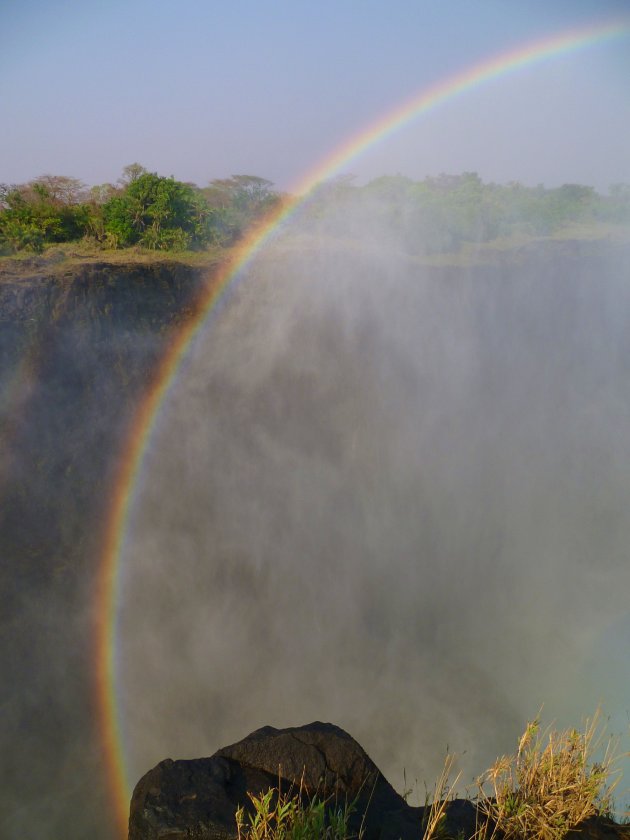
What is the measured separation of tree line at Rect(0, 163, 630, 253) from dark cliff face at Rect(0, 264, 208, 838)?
2591 millimetres

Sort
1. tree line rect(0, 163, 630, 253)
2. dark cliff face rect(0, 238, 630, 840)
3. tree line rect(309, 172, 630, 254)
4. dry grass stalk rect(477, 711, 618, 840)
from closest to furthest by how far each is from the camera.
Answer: dry grass stalk rect(477, 711, 618, 840) < dark cliff face rect(0, 238, 630, 840) < tree line rect(0, 163, 630, 253) < tree line rect(309, 172, 630, 254)

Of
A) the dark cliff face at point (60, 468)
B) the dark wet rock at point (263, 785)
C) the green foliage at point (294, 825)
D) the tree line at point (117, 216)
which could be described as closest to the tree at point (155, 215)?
the tree line at point (117, 216)

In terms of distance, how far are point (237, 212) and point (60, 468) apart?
31.7 feet

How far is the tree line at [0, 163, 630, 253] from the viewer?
13.5 metres

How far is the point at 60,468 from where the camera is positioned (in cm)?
996

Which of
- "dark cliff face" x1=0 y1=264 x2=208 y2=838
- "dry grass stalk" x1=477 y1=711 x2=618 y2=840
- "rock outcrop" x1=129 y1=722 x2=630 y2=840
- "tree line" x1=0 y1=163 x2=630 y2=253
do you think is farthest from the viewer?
"tree line" x1=0 y1=163 x2=630 y2=253

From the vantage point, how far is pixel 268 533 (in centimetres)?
1024

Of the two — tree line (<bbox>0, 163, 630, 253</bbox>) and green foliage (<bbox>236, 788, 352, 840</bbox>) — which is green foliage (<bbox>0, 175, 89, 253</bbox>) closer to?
tree line (<bbox>0, 163, 630, 253</bbox>)

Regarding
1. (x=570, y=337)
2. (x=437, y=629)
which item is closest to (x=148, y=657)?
(x=437, y=629)

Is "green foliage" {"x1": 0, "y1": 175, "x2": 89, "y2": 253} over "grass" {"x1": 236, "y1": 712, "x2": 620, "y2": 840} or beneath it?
over

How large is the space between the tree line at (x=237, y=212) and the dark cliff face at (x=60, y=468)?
8.50ft

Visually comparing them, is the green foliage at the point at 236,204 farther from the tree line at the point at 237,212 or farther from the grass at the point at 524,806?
the grass at the point at 524,806

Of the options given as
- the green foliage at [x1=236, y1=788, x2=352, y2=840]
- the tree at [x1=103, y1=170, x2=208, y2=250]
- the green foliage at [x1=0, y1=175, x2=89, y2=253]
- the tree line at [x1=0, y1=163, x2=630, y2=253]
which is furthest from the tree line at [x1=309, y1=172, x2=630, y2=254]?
the green foliage at [x1=236, y1=788, x2=352, y2=840]

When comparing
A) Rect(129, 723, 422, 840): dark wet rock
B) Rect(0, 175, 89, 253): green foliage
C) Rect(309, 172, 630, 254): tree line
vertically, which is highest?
Rect(309, 172, 630, 254): tree line
